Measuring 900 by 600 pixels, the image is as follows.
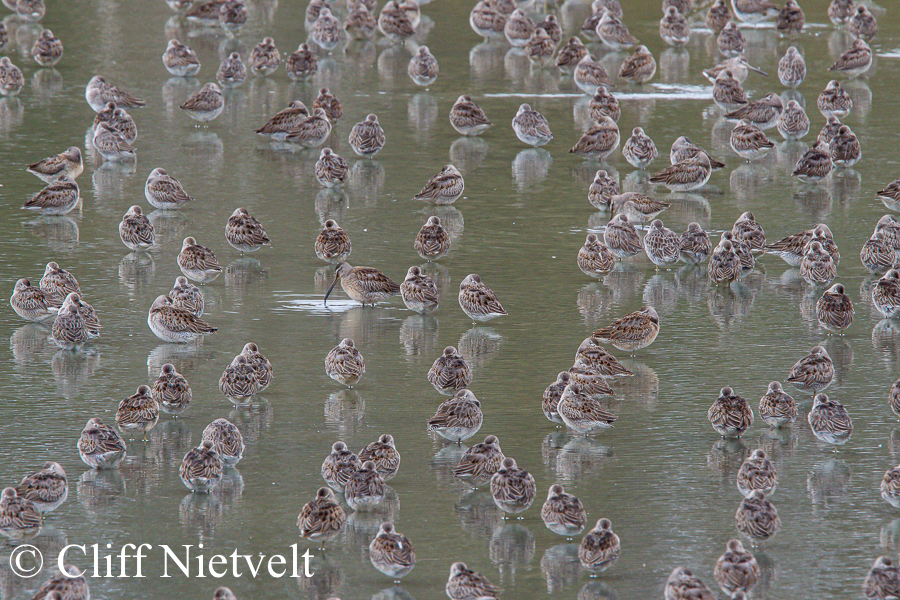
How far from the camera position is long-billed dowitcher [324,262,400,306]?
15164 mm

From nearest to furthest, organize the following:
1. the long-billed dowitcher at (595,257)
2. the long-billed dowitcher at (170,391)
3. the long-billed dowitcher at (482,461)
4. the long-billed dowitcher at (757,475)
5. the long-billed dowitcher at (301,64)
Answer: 1. the long-billed dowitcher at (757,475)
2. the long-billed dowitcher at (482,461)
3. the long-billed dowitcher at (170,391)
4. the long-billed dowitcher at (595,257)
5. the long-billed dowitcher at (301,64)

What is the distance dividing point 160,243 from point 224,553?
884 centimetres

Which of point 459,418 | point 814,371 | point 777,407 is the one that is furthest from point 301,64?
point 777,407

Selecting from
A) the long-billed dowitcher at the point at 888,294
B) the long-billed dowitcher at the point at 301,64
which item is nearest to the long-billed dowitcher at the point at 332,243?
the long-billed dowitcher at the point at 888,294

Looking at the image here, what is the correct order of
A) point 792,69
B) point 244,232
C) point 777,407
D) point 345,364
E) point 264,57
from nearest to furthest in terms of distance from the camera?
point 777,407
point 345,364
point 244,232
point 792,69
point 264,57

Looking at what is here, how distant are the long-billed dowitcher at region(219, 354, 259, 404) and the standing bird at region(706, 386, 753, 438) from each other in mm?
4298

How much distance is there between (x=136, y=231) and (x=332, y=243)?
2.68 m

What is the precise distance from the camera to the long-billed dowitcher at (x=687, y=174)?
782 inches

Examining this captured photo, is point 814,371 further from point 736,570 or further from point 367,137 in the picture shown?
point 367,137

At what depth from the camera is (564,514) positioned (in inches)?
375

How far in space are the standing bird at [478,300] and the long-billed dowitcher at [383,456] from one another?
4004 millimetres

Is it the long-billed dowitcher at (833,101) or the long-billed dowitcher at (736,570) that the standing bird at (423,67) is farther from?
the long-billed dowitcher at (736,570)

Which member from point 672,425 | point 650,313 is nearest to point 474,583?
point 672,425

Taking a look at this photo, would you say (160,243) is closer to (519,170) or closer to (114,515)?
(519,170)
